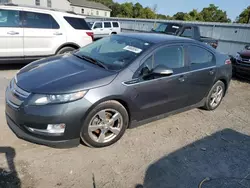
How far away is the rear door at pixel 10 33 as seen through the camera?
575 centimetres

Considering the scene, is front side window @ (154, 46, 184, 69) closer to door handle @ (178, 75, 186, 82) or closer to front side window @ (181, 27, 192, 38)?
door handle @ (178, 75, 186, 82)

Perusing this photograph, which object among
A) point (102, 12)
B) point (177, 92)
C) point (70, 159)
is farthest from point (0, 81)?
point (102, 12)

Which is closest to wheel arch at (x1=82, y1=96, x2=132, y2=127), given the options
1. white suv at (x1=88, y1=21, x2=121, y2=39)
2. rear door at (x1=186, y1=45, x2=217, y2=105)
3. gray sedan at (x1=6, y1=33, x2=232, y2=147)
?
gray sedan at (x1=6, y1=33, x2=232, y2=147)

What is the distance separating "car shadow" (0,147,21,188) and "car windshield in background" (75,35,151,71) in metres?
1.76

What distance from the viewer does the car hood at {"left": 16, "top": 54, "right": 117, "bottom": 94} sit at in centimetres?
273

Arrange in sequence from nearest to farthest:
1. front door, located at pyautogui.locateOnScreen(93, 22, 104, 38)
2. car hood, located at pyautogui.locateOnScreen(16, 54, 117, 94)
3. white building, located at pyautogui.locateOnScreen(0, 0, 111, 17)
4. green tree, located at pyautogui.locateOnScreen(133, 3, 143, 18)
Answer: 1. car hood, located at pyautogui.locateOnScreen(16, 54, 117, 94)
2. front door, located at pyautogui.locateOnScreen(93, 22, 104, 38)
3. white building, located at pyautogui.locateOnScreen(0, 0, 111, 17)
4. green tree, located at pyautogui.locateOnScreen(133, 3, 143, 18)

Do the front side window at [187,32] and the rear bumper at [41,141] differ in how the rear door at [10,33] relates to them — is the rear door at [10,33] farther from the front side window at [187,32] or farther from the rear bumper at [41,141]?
the front side window at [187,32]

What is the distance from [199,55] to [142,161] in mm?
2393

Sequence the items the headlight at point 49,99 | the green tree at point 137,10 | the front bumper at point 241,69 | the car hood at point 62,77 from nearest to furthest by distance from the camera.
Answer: the headlight at point 49,99 → the car hood at point 62,77 → the front bumper at point 241,69 → the green tree at point 137,10

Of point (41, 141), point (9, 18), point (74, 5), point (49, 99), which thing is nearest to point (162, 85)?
point (49, 99)

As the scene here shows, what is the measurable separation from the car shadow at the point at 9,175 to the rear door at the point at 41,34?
412 centimetres

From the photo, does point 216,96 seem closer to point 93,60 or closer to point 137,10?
point 93,60

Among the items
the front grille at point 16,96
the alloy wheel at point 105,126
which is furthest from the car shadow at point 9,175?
the alloy wheel at point 105,126

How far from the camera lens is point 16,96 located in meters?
2.79
